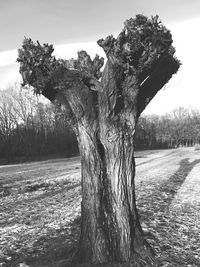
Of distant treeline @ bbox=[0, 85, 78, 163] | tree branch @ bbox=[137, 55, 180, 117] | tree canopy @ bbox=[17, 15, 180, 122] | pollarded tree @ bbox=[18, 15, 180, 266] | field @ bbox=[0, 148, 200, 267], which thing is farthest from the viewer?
distant treeline @ bbox=[0, 85, 78, 163]

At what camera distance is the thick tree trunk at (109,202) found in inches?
221

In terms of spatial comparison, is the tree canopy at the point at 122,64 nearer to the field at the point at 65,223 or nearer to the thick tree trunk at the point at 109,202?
the thick tree trunk at the point at 109,202

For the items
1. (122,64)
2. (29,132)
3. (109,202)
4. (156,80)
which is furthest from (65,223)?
(29,132)

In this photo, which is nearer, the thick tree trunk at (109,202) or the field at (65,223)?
the thick tree trunk at (109,202)

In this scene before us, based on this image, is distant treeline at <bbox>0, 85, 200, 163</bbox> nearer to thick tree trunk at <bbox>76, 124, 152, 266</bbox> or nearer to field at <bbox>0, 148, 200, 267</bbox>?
field at <bbox>0, 148, 200, 267</bbox>

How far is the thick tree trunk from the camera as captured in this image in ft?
18.4

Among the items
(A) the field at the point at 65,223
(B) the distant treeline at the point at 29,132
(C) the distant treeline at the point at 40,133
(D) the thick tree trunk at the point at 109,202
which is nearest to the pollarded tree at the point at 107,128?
(D) the thick tree trunk at the point at 109,202

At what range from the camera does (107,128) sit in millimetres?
5656

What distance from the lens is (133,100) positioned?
18.9 ft

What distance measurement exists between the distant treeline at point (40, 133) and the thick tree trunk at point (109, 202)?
2561cm

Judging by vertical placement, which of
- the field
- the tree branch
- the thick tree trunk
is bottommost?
the field

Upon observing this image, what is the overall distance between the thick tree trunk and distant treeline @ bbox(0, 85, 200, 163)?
2561 cm

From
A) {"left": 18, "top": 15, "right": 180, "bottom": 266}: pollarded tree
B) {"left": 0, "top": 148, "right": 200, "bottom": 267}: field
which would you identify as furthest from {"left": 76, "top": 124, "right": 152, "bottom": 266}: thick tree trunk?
{"left": 0, "top": 148, "right": 200, "bottom": 267}: field

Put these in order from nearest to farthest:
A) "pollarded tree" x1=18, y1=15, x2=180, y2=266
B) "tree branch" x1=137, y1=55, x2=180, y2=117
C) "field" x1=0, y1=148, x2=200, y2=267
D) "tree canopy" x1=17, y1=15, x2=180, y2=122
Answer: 1. "tree canopy" x1=17, y1=15, x2=180, y2=122
2. "pollarded tree" x1=18, y1=15, x2=180, y2=266
3. "tree branch" x1=137, y1=55, x2=180, y2=117
4. "field" x1=0, y1=148, x2=200, y2=267
